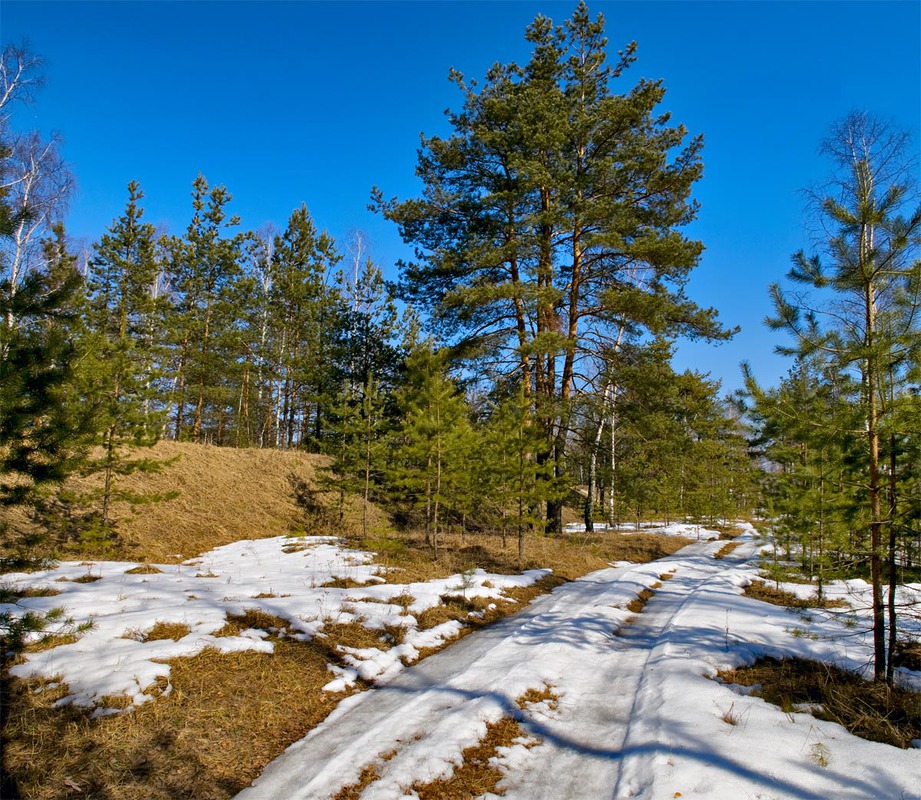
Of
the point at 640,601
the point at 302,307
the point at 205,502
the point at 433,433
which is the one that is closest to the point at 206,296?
the point at 302,307

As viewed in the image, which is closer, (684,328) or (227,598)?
(227,598)

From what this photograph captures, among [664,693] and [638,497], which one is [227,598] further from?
[638,497]

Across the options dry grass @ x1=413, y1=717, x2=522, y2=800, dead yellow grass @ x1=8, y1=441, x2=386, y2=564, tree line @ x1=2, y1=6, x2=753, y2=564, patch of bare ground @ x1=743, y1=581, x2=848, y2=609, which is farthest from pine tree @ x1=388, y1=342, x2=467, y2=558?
dry grass @ x1=413, y1=717, x2=522, y2=800

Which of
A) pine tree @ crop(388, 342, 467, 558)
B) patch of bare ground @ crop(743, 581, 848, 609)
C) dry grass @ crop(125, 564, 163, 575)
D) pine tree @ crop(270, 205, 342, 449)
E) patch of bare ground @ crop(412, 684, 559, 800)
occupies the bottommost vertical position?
patch of bare ground @ crop(743, 581, 848, 609)

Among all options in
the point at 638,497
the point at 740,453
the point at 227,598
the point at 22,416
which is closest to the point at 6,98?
the point at 22,416

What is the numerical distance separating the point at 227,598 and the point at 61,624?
7.14 ft

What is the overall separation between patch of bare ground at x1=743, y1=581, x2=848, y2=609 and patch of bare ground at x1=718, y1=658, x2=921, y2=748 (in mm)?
4521

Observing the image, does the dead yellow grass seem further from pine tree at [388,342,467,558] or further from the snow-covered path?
the snow-covered path

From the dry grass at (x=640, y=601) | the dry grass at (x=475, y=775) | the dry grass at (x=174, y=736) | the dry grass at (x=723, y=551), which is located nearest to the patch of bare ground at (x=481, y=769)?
the dry grass at (x=475, y=775)

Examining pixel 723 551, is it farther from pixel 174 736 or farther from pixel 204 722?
pixel 174 736

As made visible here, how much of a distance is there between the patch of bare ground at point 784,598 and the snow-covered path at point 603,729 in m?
3.39

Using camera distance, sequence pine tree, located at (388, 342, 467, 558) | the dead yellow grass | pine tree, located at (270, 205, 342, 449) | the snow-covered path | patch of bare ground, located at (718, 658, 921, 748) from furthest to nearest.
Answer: pine tree, located at (270, 205, 342, 449), the dead yellow grass, pine tree, located at (388, 342, 467, 558), patch of bare ground, located at (718, 658, 921, 748), the snow-covered path

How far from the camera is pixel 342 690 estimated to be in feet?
18.0

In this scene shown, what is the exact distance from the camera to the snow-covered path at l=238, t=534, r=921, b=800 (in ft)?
11.8
